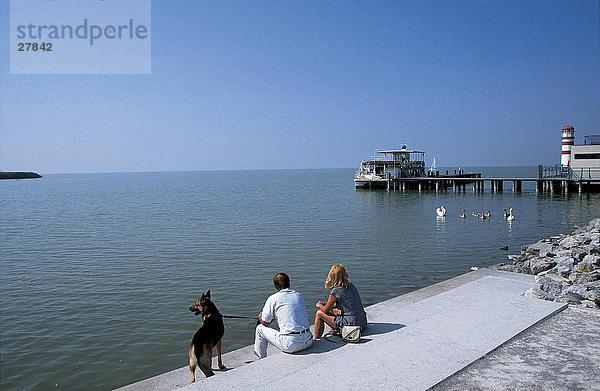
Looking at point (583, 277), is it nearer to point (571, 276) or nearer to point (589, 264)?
point (571, 276)

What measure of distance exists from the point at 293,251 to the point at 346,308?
13.5 metres

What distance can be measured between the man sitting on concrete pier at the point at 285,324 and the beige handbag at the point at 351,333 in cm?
48

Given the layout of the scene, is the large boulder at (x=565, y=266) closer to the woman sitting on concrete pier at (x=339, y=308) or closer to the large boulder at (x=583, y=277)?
the large boulder at (x=583, y=277)

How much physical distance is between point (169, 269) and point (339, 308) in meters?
11.3

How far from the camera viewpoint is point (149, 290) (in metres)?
13.7

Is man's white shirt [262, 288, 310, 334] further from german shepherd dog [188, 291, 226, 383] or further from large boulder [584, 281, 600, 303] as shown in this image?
large boulder [584, 281, 600, 303]

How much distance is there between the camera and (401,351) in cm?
591

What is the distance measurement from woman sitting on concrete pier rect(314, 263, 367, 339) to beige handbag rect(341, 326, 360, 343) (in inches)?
3.7

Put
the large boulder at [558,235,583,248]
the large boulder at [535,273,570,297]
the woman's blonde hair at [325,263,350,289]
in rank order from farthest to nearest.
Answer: the large boulder at [558,235,583,248], the large boulder at [535,273,570,297], the woman's blonde hair at [325,263,350,289]

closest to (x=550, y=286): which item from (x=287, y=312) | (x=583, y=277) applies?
(x=583, y=277)

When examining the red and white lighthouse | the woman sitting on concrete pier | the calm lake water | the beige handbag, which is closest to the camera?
the beige handbag

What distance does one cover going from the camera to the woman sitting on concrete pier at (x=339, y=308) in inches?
255

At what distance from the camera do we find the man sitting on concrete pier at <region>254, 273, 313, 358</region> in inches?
235


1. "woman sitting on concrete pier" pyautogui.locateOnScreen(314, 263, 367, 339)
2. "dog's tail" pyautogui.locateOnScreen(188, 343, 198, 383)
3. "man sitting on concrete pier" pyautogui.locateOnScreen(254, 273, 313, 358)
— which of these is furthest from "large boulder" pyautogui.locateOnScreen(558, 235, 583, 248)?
"dog's tail" pyautogui.locateOnScreen(188, 343, 198, 383)
